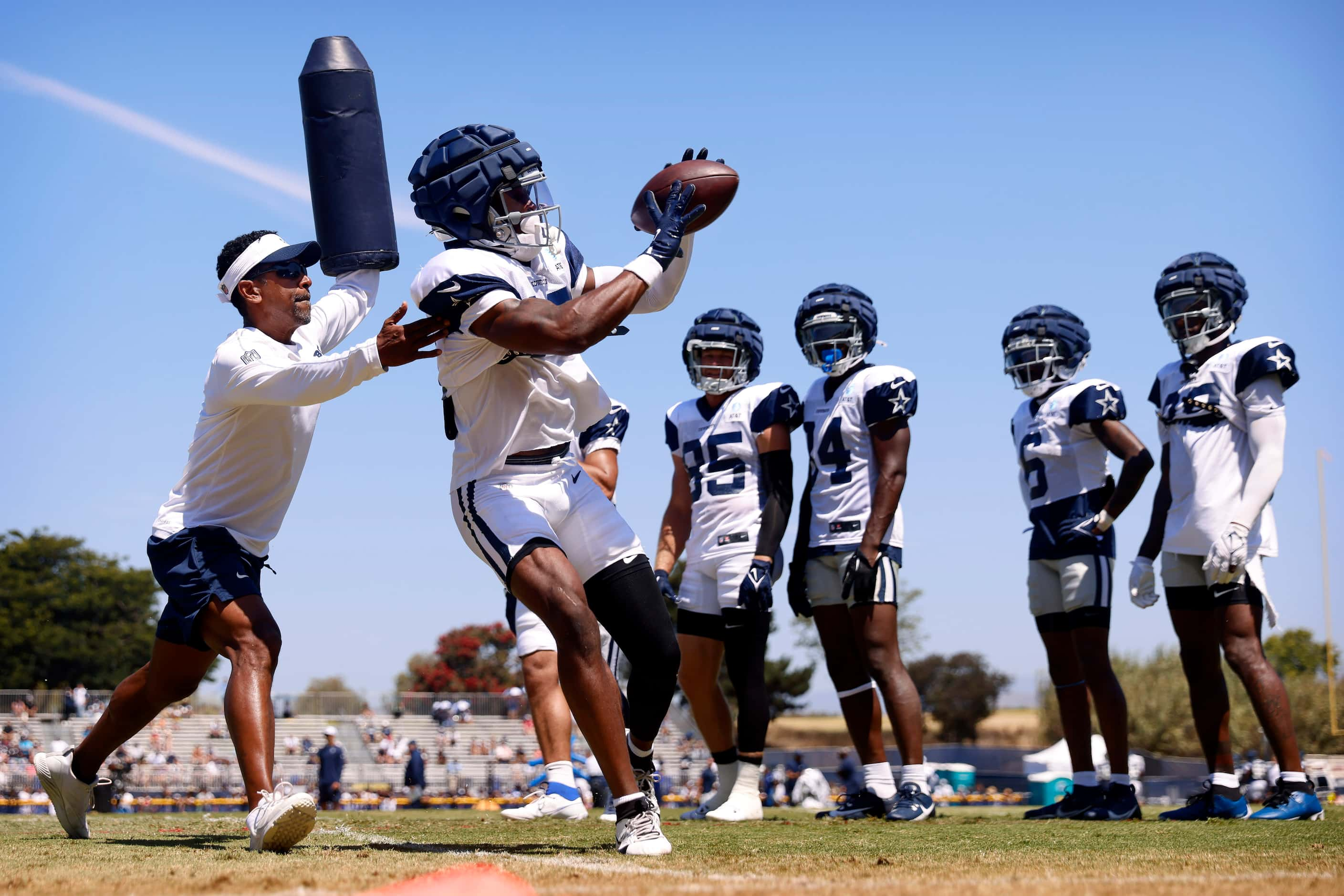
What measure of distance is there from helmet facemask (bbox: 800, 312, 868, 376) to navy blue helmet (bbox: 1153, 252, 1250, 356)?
1819 mm

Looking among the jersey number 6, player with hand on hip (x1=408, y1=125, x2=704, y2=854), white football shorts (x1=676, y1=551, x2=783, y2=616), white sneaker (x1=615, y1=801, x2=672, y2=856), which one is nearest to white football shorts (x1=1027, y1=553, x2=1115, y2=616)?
the jersey number 6

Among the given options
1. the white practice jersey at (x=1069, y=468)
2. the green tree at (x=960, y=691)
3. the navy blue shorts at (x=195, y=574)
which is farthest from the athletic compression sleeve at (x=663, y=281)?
the green tree at (x=960, y=691)

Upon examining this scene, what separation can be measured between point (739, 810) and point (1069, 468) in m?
2.97

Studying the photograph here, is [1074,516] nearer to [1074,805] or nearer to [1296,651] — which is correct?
[1074,805]

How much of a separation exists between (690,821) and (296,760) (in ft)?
99.2

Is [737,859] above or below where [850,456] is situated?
below

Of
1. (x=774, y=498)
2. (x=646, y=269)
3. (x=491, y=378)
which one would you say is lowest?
(x=774, y=498)

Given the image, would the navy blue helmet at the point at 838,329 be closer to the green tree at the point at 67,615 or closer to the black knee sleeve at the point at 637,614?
the black knee sleeve at the point at 637,614

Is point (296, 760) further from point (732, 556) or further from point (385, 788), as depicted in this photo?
point (732, 556)

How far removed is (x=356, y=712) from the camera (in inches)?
1614

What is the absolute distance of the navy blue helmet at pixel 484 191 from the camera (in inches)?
190

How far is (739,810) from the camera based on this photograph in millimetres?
7352

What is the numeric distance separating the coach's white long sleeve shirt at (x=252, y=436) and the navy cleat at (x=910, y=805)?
12.0ft

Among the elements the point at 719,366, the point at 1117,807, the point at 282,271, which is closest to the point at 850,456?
the point at 719,366
